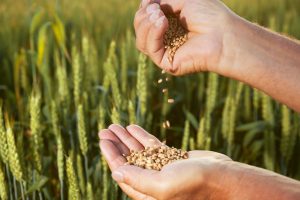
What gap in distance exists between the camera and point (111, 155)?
140 centimetres

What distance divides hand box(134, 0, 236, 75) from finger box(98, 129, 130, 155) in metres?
0.25

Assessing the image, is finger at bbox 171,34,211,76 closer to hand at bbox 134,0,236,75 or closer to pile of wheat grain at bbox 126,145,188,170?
hand at bbox 134,0,236,75

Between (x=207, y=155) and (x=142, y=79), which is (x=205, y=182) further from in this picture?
(x=142, y=79)

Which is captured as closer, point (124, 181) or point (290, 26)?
point (124, 181)

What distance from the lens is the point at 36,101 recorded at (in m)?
1.52

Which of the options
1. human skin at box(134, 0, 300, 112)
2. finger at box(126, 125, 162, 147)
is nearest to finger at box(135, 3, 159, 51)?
human skin at box(134, 0, 300, 112)

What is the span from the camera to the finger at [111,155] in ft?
4.54

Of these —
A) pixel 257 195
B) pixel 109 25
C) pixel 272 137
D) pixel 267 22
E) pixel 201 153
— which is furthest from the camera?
pixel 267 22

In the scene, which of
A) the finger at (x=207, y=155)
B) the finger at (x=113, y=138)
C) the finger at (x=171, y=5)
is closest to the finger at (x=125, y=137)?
→ the finger at (x=113, y=138)

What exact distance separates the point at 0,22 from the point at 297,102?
185 cm

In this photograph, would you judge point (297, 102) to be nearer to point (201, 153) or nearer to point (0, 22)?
point (201, 153)

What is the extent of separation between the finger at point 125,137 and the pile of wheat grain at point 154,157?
3 cm

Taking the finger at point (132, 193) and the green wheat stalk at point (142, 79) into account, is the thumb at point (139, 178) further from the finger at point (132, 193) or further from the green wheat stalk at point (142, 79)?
the green wheat stalk at point (142, 79)

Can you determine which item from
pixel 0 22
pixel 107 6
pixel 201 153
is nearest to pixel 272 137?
pixel 201 153
